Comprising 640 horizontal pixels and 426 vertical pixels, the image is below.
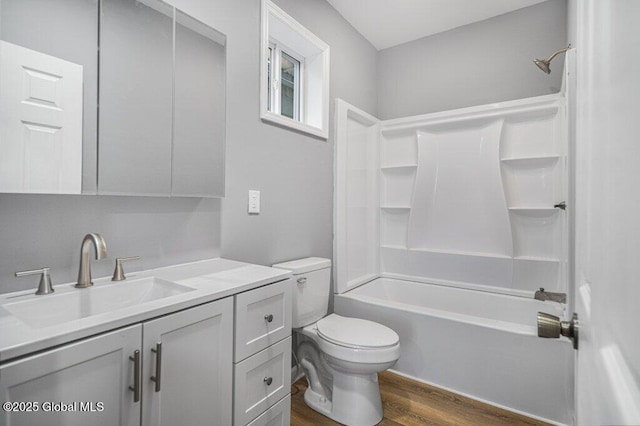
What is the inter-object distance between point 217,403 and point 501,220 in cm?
244

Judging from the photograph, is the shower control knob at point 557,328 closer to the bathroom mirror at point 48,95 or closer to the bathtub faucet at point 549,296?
the bathroom mirror at point 48,95

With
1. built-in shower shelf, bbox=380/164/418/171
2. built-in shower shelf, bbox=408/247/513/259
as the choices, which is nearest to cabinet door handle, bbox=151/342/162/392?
built-in shower shelf, bbox=408/247/513/259

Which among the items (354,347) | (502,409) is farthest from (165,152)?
(502,409)

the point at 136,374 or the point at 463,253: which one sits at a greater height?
the point at 463,253

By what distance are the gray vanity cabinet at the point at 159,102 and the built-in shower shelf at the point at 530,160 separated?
89.3 inches

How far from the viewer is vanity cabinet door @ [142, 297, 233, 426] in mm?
899

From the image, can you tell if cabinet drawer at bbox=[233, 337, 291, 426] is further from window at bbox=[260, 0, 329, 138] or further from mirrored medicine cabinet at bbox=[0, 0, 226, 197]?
window at bbox=[260, 0, 329, 138]

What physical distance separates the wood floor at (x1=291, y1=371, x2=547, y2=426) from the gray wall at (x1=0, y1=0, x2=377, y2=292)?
3.02ft

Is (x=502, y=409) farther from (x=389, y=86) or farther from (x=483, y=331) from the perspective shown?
(x=389, y=86)

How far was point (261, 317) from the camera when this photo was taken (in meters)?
1.28

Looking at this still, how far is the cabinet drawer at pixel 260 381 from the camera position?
3.90 ft

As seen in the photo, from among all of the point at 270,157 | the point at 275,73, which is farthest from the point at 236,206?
the point at 275,73

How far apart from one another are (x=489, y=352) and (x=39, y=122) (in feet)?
8.10

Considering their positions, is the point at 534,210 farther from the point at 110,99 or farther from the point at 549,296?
the point at 110,99
